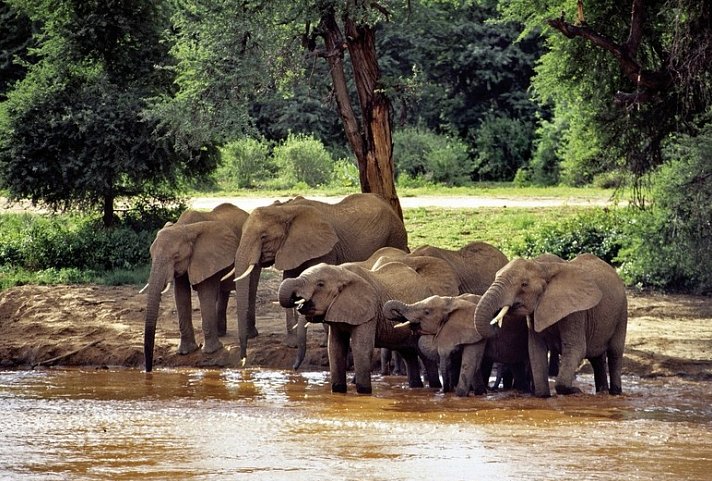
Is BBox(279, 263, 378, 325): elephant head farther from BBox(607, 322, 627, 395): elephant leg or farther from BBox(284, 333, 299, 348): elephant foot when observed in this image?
BBox(284, 333, 299, 348): elephant foot

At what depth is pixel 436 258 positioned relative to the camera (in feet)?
54.2

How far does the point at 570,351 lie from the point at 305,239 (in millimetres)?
3960

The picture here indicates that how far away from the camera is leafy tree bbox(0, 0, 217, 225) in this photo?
23.9 meters

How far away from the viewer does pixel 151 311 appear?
55.6 ft

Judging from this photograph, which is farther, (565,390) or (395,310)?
(395,310)

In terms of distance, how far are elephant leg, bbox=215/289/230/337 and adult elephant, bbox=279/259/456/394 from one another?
3421 mm

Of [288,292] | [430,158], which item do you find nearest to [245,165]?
[430,158]

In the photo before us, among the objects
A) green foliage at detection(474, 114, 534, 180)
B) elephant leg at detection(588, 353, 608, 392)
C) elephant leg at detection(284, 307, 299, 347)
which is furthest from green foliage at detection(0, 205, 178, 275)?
green foliage at detection(474, 114, 534, 180)

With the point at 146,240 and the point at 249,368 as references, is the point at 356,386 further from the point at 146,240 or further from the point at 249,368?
the point at 146,240

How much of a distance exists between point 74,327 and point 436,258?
17.9 ft

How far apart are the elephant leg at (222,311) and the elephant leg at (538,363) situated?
5301 millimetres

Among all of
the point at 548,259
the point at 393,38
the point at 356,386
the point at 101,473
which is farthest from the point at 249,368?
the point at 393,38

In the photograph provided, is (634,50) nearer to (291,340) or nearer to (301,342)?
(291,340)

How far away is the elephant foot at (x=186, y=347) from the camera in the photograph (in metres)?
18.0
